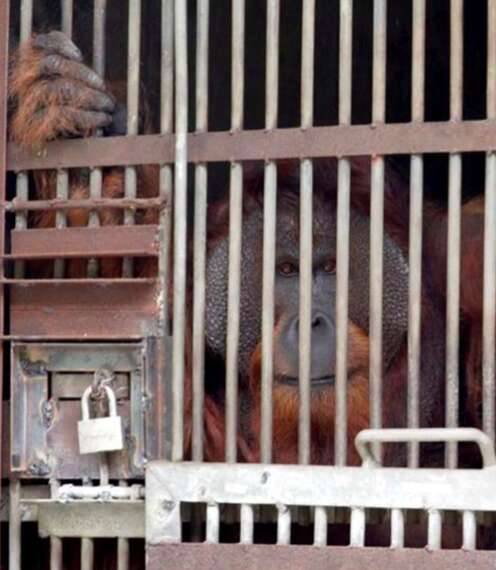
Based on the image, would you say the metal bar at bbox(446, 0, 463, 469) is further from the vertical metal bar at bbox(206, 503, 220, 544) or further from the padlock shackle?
the padlock shackle

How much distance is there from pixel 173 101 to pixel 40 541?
0.97m

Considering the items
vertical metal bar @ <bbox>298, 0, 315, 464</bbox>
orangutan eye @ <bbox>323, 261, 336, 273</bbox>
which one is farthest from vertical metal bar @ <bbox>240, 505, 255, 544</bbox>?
orangutan eye @ <bbox>323, 261, 336, 273</bbox>

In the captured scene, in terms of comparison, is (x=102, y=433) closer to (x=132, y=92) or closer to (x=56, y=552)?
(x=56, y=552)

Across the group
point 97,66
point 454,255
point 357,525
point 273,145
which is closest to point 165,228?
point 273,145

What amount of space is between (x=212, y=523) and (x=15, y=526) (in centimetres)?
42

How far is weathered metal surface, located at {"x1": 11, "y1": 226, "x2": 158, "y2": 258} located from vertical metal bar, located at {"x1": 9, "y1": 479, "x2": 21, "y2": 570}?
1.39ft

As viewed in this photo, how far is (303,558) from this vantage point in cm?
257

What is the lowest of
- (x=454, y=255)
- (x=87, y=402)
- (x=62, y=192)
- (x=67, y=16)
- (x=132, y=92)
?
(x=87, y=402)

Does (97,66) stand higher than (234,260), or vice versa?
(97,66)

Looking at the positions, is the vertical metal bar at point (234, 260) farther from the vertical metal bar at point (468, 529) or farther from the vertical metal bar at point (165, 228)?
the vertical metal bar at point (468, 529)

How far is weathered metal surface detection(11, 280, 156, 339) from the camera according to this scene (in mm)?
2801

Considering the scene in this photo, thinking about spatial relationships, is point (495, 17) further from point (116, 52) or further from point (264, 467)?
point (116, 52)

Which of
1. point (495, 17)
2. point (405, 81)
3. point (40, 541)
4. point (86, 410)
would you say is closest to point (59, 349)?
→ point (86, 410)

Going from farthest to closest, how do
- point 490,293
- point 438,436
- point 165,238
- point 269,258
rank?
point 165,238
point 269,258
point 490,293
point 438,436
